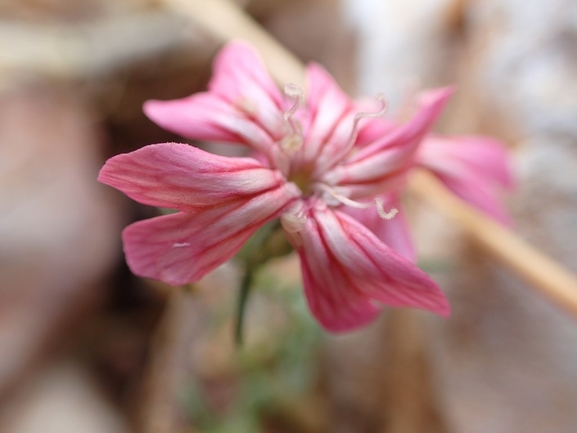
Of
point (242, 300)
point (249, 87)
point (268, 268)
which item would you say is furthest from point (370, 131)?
point (268, 268)

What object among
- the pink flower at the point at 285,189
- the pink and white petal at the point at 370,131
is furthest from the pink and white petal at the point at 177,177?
the pink and white petal at the point at 370,131

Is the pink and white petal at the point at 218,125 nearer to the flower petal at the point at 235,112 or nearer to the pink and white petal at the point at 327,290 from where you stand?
the flower petal at the point at 235,112

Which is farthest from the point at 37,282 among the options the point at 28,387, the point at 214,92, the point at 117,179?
the point at 117,179

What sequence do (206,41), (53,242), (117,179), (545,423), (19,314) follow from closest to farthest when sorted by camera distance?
1. (117,179)
2. (545,423)
3. (19,314)
4. (53,242)
5. (206,41)

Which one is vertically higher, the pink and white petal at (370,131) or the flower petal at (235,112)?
the pink and white petal at (370,131)

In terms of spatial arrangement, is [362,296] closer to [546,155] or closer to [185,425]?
[546,155]

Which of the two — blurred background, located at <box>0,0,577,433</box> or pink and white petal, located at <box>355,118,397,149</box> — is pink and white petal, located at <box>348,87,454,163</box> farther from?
blurred background, located at <box>0,0,577,433</box>
